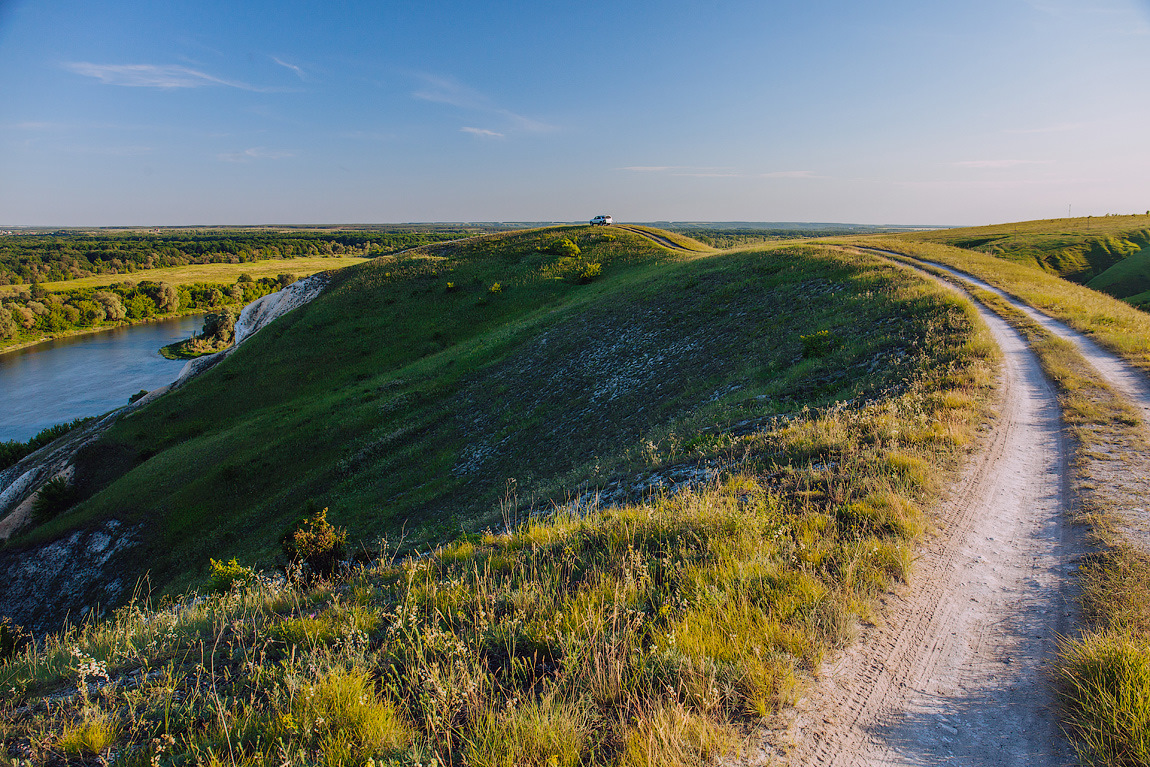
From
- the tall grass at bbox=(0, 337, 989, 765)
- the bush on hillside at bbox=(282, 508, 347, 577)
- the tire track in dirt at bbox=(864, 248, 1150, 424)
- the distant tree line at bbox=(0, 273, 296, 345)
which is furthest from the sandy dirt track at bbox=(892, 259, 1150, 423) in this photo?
the distant tree line at bbox=(0, 273, 296, 345)

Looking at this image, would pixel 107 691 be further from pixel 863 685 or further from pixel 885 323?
pixel 885 323

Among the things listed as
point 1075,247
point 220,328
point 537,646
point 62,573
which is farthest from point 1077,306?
point 220,328

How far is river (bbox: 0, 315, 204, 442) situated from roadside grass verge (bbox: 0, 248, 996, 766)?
79.4 meters

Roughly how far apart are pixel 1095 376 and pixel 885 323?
581 cm

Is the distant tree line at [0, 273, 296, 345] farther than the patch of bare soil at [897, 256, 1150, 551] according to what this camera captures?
Yes

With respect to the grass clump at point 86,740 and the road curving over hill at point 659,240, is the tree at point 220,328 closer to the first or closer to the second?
the road curving over hill at point 659,240

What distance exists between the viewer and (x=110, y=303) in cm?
12056

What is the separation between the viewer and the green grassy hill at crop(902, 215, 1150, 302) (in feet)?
128

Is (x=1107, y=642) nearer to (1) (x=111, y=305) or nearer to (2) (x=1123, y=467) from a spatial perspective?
(2) (x=1123, y=467)

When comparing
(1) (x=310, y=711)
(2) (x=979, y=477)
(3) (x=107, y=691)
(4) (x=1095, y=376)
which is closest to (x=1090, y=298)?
(4) (x=1095, y=376)

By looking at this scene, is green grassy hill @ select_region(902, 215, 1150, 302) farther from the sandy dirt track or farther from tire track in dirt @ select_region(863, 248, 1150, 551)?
tire track in dirt @ select_region(863, 248, 1150, 551)

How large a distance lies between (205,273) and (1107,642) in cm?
20793

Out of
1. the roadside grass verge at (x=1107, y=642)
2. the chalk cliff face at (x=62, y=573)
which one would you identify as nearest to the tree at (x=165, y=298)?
the chalk cliff face at (x=62, y=573)

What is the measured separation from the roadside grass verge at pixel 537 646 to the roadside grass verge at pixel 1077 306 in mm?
11081
